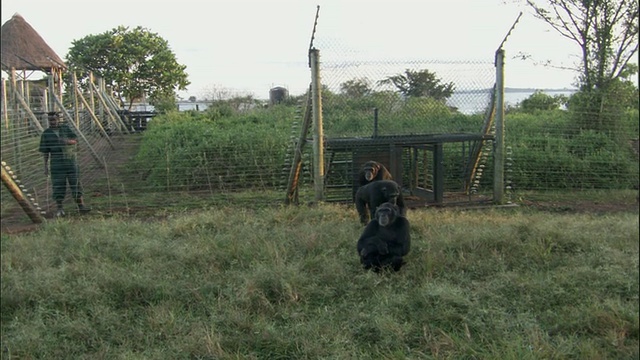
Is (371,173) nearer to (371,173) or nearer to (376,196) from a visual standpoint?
(371,173)

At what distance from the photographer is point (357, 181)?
8234 millimetres

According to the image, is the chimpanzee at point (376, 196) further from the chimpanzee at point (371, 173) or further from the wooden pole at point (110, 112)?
the wooden pole at point (110, 112)

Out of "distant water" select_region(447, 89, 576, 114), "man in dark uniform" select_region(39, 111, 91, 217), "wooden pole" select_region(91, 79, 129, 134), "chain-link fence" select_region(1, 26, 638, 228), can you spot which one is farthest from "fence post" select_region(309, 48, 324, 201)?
"wooden pole" select_region(91, 79, 129, 134)

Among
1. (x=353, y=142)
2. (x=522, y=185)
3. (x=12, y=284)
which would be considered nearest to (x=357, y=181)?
(x=353, y=142)

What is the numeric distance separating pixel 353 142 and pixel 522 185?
8.22 feet

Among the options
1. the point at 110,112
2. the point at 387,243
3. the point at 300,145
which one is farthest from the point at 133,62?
the point at 387,243

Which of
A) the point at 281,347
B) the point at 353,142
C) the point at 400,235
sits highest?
the point at 353,142

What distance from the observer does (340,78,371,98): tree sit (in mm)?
8312

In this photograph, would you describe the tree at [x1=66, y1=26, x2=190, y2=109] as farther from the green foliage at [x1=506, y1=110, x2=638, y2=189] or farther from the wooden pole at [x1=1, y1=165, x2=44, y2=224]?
the green foliage at [x1=506, y1=110, x2=638, y2=189]

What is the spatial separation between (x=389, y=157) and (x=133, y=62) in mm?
18691

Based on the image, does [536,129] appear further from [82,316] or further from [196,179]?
[196,179]

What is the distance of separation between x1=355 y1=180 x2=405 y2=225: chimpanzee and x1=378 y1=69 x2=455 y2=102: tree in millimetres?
2822

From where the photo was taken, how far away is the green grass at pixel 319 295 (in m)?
3.66

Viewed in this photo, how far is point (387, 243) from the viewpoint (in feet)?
16.5
